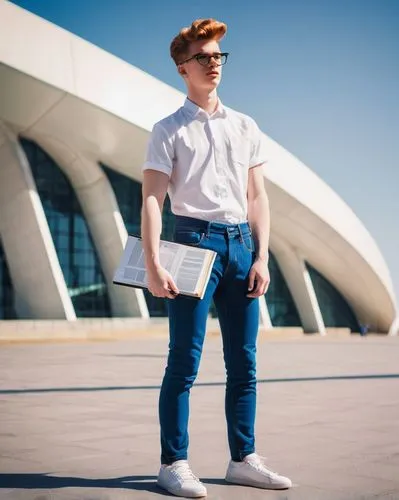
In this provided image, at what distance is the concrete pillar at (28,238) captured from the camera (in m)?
26.6

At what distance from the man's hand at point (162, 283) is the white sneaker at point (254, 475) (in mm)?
924

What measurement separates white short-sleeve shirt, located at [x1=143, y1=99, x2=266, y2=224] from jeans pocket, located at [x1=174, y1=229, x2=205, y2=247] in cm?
8

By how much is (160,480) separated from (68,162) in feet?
89.4

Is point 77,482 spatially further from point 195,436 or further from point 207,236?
point 195,436

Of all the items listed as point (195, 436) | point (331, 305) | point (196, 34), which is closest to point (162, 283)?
point (196, 34)

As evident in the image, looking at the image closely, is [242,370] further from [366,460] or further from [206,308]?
[366,460]

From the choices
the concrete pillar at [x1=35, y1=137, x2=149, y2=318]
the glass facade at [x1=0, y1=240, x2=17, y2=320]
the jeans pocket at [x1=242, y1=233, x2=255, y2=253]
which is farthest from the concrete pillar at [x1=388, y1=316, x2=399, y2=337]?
the jeans pocket at [x1=242, y1=233, x2=255, y2=253]

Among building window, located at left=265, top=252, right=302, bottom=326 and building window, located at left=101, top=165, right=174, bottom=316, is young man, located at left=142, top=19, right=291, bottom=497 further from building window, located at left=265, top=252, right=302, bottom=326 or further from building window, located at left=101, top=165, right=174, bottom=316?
building window, located at left=265, top=252, right=302, bottom=326

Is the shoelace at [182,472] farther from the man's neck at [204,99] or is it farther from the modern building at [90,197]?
the modern building at [90,197]

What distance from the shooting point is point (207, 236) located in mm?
3570

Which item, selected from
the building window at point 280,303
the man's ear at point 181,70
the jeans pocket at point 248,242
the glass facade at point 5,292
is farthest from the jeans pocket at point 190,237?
the building window at point 280,303

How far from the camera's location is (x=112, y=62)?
81.8ft

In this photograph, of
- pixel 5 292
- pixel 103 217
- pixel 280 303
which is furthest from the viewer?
pixel 280 303

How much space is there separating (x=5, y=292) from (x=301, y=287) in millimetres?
16390
